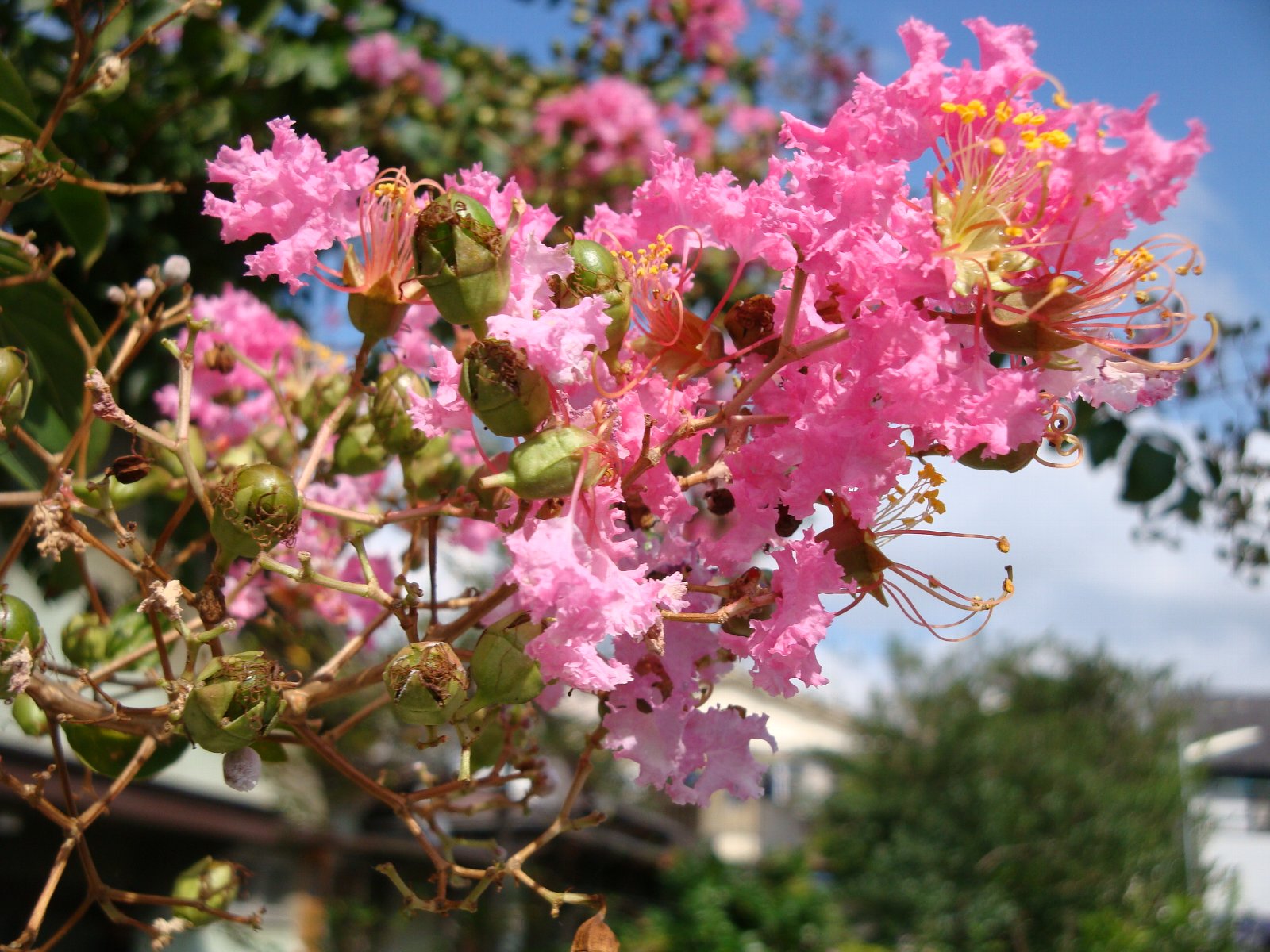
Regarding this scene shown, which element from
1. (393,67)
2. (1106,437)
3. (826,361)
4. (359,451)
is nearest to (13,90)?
(359,451)

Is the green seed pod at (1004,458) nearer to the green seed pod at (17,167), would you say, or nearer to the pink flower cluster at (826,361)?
the pink flower cluster at (826,361)

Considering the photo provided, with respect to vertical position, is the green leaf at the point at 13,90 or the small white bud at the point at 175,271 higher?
the green leaf at the point at 13,90

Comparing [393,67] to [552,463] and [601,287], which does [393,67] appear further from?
[552,463]

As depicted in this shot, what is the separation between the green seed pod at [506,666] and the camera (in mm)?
786

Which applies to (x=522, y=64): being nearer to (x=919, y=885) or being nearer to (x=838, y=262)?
(x=838, y=262)

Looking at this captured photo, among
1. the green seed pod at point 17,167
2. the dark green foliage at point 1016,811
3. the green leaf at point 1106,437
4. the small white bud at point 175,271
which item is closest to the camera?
the green seed pod at point 17,167

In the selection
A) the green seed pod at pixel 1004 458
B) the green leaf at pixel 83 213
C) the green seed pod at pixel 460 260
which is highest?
the green leaf at pixel 83 213

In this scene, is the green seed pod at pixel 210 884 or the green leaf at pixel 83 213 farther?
the green leaf at pixel 83 213

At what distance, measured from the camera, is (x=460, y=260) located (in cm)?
78

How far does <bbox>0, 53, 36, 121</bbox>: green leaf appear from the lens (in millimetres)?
1059

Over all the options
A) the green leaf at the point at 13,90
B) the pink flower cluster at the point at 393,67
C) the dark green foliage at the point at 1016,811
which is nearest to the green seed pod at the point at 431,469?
the green leaf at the point at 13,90

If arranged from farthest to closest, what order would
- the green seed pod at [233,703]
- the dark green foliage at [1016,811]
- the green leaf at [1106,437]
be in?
the dark green foliage at [1016,811]
the green leaf at [1106,437]
the green seed pod at [233,703]

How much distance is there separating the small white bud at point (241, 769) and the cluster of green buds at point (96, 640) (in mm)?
311

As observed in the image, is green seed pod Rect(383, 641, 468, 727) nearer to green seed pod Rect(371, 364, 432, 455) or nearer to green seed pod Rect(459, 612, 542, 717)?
green seed pod Rect(459, 612, 542, 717)
